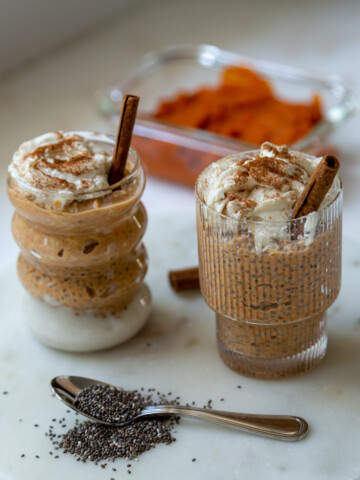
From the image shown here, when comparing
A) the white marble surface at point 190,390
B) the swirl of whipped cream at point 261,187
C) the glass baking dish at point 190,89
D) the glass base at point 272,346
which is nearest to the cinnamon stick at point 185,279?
the white marble surface at point 190,390

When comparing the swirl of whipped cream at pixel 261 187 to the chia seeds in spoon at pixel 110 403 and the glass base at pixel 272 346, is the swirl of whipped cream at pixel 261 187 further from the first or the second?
the chia seeds in spoon at pixel 110 403

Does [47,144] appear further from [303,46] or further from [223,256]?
[303,46]

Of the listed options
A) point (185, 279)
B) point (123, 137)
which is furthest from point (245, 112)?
point (123, 137)

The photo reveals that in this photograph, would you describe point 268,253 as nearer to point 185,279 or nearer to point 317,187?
point 317,187

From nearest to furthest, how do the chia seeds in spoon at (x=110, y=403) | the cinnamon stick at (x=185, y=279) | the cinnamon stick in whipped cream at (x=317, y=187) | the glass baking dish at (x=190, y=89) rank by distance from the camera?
the cinnamon stick in whipped cream at (x=317, y=187) < the chia seeds in spoon at (x=110, y=403) < the cinnamon stick at (x=185, y=279) < the glass baking dish at (x=190, y=89)

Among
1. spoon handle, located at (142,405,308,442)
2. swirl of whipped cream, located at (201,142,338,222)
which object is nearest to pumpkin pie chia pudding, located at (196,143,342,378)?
swirl of whipped cream, located at (201,142,338,222)

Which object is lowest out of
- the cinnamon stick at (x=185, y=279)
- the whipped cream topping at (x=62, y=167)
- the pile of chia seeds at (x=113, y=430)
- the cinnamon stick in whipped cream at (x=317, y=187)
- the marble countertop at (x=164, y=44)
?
the pile of chia seeds at (x=113, y=430)

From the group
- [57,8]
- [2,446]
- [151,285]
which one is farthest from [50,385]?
[57,8]
